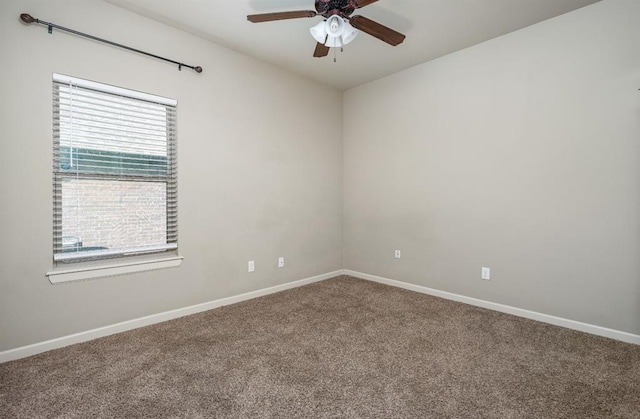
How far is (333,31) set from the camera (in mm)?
2201

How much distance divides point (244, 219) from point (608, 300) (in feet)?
10.9

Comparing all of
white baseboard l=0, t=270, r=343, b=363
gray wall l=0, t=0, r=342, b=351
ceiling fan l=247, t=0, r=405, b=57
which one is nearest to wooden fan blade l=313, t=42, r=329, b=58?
Result: ceiling fan l=247, t=0, r=405, b=57

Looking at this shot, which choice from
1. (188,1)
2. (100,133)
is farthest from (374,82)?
(100,133)

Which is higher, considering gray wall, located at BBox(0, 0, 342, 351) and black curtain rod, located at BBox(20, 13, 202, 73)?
black curtain rod, located at BBox(20, 13, 202, 73)

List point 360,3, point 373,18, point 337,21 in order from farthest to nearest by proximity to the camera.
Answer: point 373,18, point 337,21, point 360,3

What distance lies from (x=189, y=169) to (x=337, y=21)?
Answer: 1.85m

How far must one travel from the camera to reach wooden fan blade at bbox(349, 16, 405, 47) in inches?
85.1

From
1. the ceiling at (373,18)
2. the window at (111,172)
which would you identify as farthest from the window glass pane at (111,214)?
the ceiling at (373,18)

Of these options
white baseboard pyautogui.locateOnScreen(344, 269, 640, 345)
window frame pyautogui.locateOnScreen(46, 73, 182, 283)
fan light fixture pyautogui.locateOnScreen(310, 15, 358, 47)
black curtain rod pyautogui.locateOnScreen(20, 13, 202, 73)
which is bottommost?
white baseboard pyautogui.locateOnScreen(344, 269, 640, 345)

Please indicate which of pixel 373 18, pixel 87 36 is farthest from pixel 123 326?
pixel 373 18

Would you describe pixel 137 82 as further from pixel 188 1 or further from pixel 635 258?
pixel 635 258

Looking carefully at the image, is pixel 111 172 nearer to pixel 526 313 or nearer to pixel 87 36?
pixel 87 36

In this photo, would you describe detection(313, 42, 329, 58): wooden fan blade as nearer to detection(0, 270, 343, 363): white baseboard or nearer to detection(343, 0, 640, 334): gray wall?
detection(343, 0, 640, 334): gray wall

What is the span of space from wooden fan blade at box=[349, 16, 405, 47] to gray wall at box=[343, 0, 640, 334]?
141 cm
